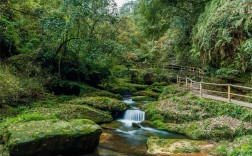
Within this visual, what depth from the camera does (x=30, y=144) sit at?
296 inches

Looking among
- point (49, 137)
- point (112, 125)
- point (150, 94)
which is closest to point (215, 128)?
point (112, 125)

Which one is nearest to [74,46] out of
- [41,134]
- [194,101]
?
[194,101]

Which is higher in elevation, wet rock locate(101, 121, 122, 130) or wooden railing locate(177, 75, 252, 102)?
wooden railing locate(177, 75, 252, 102)

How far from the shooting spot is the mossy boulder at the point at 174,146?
30.5 ft

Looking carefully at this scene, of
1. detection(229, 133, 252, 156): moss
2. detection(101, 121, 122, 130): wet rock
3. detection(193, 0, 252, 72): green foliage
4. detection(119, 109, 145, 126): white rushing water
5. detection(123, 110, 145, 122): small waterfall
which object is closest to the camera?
detection(229, 133, 252, 156): moss

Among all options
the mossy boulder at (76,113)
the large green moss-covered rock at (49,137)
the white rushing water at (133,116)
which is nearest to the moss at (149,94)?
the white rushing water at (133,116)

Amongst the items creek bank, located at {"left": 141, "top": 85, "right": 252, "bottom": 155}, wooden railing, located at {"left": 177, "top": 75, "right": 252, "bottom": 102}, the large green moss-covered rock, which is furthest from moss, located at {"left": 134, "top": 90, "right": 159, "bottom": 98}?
the large green moss-covered rock

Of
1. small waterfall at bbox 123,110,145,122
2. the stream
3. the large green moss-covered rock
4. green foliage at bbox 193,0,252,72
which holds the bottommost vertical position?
the stream

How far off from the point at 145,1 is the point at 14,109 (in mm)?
13924

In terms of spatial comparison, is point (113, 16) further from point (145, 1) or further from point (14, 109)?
point (14, 109)

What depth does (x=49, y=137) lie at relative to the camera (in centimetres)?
789

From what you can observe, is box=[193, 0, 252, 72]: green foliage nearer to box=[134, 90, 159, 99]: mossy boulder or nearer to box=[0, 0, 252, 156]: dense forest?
box=[0, 0, 252, 156]: dense forest

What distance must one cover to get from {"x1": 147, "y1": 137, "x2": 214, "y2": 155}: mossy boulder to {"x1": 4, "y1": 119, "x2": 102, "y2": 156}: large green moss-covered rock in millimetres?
2096

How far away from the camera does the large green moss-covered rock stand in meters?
7.50
